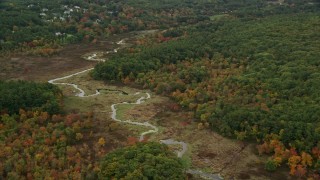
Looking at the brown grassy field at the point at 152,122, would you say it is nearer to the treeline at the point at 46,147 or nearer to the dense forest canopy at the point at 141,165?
the treeline at the point at 46,147

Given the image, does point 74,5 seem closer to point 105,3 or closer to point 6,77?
point 105,3

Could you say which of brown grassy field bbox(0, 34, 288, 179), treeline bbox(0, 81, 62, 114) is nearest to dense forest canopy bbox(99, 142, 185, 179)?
brown grassy field bbox(0, 34, 288, 179)

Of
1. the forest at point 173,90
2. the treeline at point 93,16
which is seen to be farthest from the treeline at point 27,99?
the treeline at point 93,16

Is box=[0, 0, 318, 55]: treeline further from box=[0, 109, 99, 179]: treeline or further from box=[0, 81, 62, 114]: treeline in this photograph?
box=[0, 109, 99, 179]: treeline

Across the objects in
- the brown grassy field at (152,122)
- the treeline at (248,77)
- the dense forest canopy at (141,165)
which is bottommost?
the brown grassy field at (152,122)

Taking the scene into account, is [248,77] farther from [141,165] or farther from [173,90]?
[141,165]

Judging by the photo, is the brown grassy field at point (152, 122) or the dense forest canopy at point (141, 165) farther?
the brown grassy field at point (152, 122)

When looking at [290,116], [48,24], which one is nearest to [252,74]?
[290,116]
